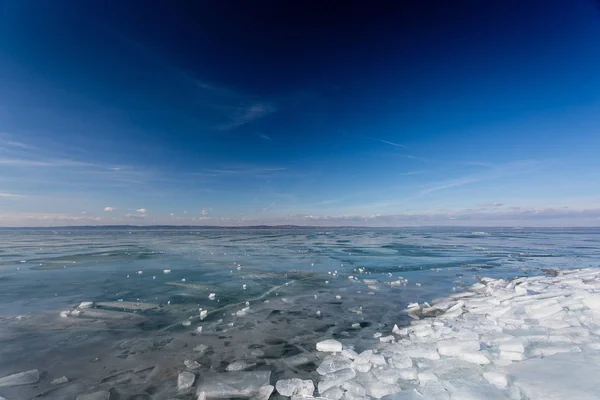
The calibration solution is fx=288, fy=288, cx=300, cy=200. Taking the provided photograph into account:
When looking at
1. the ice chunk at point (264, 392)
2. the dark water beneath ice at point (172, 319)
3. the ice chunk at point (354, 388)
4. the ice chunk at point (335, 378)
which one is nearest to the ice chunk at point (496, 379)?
the ice chunk at point (354, 388)

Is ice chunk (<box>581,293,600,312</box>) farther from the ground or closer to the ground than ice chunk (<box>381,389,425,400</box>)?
farther from the ground

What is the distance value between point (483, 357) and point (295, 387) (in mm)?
2904

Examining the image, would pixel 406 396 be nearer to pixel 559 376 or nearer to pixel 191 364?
pixel 559 376

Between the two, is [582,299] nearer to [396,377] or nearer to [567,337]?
[567,337]

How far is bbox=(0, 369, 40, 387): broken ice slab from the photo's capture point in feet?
14.0

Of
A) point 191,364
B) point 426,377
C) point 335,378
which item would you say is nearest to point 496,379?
point 426,377

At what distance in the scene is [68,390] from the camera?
13.5ft

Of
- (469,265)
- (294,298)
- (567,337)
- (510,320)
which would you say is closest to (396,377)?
(567,337)

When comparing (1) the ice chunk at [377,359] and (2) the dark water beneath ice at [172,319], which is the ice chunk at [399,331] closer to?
(2) the dark water beneath ice at [172,319]

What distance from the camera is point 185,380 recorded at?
14.0 ft

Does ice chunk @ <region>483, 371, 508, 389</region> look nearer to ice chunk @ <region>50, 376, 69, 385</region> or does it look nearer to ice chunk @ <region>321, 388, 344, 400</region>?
ice chunk @ <region>321, 388, 344, 400</region>

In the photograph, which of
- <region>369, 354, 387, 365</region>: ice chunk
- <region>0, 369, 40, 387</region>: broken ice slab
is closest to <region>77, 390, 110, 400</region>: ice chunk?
<region>0, 369, 40, 387</region>: broken ice slab

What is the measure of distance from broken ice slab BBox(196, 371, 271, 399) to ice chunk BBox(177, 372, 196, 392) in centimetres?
13

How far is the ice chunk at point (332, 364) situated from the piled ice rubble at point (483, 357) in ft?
0.05
